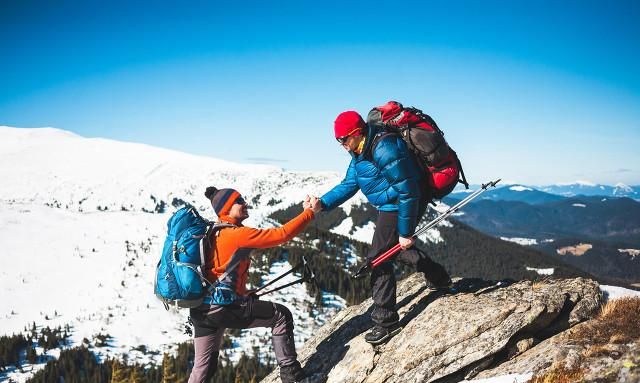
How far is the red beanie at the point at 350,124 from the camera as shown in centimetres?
807

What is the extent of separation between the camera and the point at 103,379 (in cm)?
8912

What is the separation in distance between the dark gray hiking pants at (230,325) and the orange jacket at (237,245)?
56 centimetres

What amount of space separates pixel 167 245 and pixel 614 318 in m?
8.91

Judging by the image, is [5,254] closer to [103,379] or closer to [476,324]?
[103,379]

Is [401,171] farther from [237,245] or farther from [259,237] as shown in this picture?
[237,245]

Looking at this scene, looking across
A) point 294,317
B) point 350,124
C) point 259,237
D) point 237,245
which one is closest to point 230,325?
point 237,245

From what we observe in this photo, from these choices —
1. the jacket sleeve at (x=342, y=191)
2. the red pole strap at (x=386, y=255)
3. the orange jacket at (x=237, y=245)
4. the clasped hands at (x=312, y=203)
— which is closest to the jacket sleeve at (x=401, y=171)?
the red pole strap at (x=386, y=255)

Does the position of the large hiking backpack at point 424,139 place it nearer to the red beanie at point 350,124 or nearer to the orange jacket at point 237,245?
the red beanie at point 350,124

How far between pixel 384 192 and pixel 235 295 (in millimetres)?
3741

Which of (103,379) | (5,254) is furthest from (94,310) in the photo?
(5,254)

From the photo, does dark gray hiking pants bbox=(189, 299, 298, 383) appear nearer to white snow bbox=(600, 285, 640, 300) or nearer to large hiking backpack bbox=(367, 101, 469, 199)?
large hiking backpack bbox=(367, 101, 469, 199)

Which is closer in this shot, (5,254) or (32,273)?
(32,273)

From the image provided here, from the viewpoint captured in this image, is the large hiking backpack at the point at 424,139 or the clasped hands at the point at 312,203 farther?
the clasped hands at the point at 312,203

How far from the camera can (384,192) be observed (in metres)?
8.56
